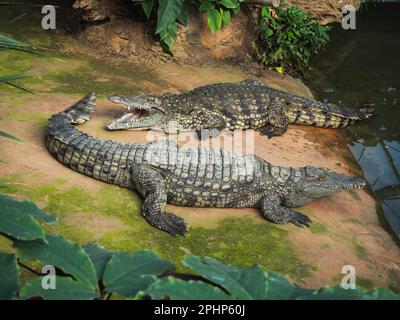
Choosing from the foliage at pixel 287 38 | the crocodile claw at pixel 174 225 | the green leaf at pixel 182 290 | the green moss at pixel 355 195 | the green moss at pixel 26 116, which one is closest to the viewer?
the green leaf at pixel 182 290

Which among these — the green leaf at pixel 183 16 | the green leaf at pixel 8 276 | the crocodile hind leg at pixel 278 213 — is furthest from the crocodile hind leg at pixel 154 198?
the green leaf at pixel 183 16

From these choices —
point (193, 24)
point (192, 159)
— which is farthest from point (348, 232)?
point (193, 24)

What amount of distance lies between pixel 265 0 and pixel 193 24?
1109 millimetres

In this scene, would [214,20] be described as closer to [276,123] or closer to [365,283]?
[276,123]

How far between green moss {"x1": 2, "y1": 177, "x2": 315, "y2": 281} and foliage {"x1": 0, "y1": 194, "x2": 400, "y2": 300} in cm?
246

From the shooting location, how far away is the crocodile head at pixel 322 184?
533 centimetres

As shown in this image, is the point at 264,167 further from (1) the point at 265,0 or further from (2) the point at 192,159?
(1) the point at 265,0

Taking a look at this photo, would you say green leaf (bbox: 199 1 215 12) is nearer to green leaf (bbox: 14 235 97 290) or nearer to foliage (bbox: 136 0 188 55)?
foliage (bbox: 136 0 188 55)

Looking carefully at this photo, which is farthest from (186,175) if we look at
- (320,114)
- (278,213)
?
(320,114)

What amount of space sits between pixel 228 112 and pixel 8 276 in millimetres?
5268

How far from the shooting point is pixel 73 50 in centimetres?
775

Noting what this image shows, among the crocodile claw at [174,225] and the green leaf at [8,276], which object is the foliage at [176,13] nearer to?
the crocodile claw at [174,225]

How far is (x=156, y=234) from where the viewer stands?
4.55 m

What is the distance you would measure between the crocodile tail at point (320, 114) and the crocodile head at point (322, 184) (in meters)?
1.78
